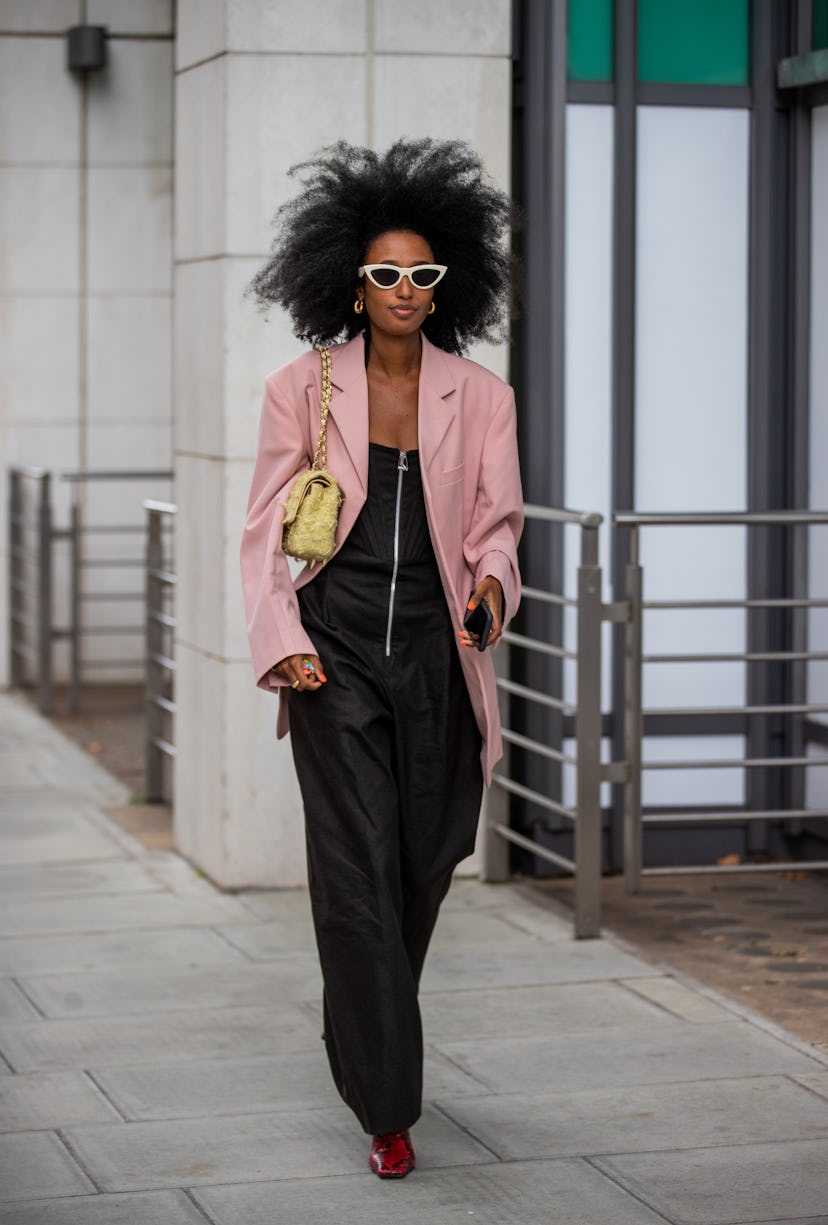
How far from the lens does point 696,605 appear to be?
7.23 meters

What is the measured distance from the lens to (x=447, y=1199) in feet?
14.8

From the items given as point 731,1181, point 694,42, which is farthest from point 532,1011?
point 694,42

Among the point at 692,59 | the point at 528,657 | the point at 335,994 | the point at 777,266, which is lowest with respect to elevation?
the point at 335,994

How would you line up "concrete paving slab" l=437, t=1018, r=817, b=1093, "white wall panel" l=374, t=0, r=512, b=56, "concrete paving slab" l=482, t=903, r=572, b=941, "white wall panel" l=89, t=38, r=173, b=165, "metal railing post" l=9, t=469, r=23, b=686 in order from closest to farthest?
"concrete paving slab" l=437, t=1018, r=817, b=1093, "concrete paving slab" l=482, t=903, r=572, b=941, "white wall panel" l=374, t=0, r=512, b=56, "white wall panel" l=89, t=38, r=173, b=165, "metal railing post" l=9, t=469, r=23, b=686

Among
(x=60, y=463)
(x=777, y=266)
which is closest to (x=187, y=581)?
(x=777, y=266)

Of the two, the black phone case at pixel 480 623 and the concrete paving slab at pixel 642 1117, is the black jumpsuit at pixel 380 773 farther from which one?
the concrete paving slab at pixel 642 1117

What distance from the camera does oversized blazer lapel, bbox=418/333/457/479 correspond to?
4746mm

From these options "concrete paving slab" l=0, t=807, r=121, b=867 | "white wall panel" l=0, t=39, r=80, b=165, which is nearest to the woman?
"concrete paving slab" l=0, t=807, r=121, b=867

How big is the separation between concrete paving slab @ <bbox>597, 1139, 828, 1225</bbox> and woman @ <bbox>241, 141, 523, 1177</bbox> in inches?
21.4

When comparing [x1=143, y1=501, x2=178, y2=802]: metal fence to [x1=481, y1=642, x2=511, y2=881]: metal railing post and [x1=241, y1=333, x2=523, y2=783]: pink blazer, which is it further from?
[x1=241, y1=333, x2=523, y2=783]: pink blazer

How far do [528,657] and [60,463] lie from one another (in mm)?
6172

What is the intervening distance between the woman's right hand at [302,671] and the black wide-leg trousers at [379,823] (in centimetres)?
7

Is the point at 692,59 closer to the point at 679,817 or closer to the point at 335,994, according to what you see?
the point at 679,817

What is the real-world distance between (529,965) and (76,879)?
2.11 m
